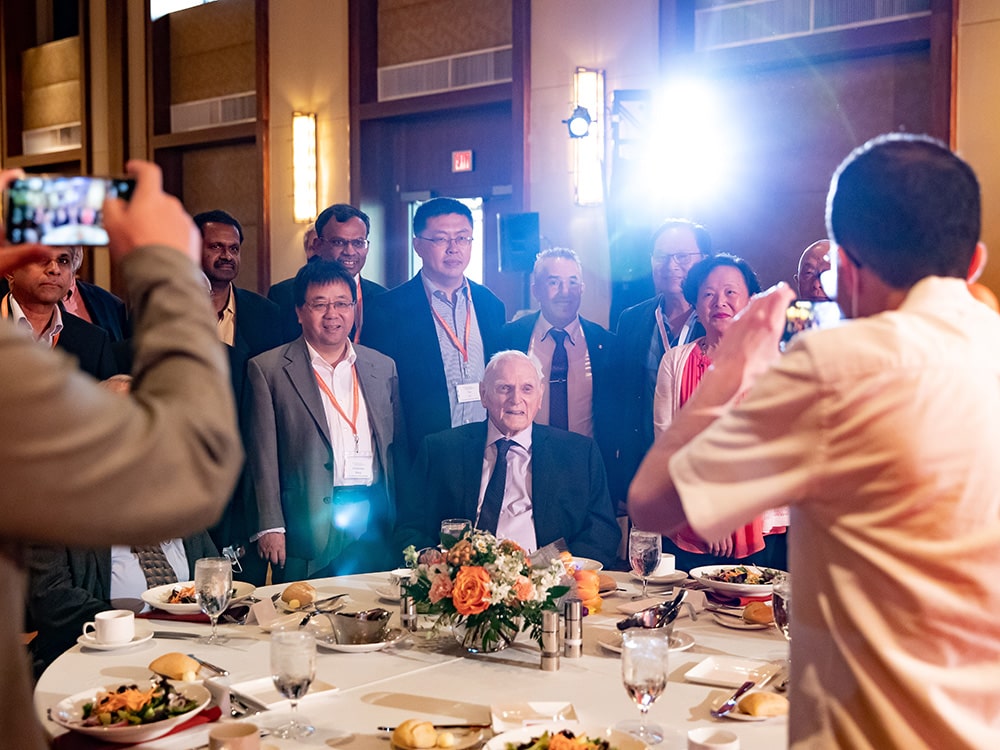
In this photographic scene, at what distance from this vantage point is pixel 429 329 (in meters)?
4.25

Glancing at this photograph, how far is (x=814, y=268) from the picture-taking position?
14.2 feet

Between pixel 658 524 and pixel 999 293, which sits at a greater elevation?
pixel 999 293

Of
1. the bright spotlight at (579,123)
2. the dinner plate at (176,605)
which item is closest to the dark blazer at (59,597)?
the dinner plate at (176,605)

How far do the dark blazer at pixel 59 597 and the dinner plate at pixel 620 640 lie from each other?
149 cm

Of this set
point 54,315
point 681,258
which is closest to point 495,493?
point 681,258

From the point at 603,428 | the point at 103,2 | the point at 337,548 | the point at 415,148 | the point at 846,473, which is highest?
the point at 103,2

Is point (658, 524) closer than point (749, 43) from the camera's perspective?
Yes

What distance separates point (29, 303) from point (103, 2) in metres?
6.25

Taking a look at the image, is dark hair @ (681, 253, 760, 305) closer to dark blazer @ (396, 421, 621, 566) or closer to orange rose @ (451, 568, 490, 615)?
dark blazer @ (396, 421, 621, 566)

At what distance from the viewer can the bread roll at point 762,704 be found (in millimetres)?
1840

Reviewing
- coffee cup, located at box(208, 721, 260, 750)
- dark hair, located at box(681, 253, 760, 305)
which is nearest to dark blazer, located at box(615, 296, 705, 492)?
dark hair, located at box(681, 253, 760, 305)

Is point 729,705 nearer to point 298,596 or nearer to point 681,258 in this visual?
point 298,596

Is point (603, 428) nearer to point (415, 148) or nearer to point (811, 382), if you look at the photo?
point (811, 382)

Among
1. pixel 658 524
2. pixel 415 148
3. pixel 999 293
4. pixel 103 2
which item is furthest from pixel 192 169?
pixel 658 524
